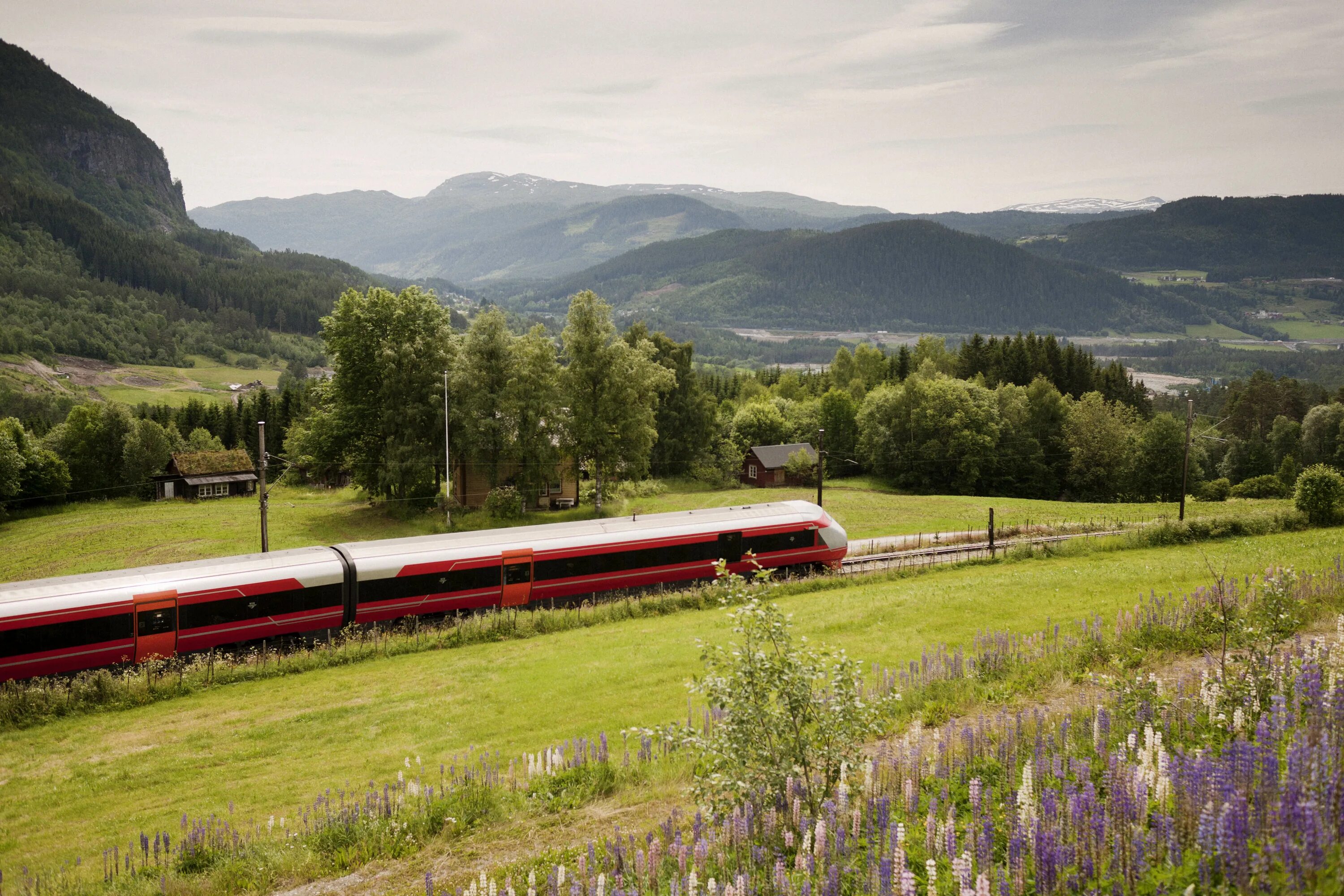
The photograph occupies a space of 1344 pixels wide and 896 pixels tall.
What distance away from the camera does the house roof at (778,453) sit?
8062 cm

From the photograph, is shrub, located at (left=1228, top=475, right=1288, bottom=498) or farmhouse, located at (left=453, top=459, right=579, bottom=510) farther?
shrub, located at (left=1228, top=475, right=1288, bottom=498)

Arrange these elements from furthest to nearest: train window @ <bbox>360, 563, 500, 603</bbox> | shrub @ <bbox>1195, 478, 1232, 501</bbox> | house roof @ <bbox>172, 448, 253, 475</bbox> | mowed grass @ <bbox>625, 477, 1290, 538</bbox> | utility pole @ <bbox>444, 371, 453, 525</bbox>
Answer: house roof @ <bbox>172, 448, 253, 475</bbox>
shrub @ <bbox>1195, 478, 1232, 501</bbox>
mowed grass @ <bbox>625, 477, 1290, 538</bbox>
utility pole @ <bbox>444, 371, 453, 525</bbox>
train window @ <bbox>360, 563, 500, 603</bbox>

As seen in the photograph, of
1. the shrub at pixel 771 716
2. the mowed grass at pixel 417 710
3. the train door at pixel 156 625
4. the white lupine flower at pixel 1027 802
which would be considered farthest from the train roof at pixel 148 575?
the white lupine flower at pixel 1027 802

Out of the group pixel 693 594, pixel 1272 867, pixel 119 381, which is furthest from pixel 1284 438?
pixel 119 381

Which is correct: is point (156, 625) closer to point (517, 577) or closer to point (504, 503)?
point (517, 577)

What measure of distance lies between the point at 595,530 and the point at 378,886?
21631mm

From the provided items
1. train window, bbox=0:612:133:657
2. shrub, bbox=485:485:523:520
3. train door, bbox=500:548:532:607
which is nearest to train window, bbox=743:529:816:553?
train door, bbox=500:548:532:607

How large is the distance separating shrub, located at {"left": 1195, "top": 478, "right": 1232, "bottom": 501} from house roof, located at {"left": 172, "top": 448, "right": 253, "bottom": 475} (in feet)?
305

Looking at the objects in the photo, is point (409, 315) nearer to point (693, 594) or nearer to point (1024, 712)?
point (693, 594)

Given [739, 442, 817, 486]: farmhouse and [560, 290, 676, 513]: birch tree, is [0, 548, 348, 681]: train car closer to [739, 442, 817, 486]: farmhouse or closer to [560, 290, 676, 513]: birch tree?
[560, 290, 676, 513]: birch tree

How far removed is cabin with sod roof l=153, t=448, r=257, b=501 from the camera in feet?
254

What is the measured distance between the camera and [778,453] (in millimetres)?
82250

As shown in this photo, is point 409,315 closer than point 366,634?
No

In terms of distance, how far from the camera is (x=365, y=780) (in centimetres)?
1354
